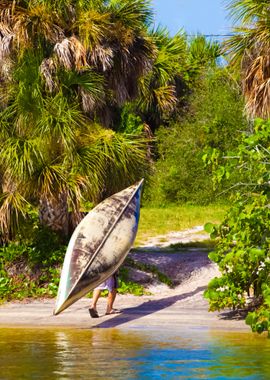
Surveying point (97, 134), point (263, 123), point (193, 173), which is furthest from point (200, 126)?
point (263, 123)

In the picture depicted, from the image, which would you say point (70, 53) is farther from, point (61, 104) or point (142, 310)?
point (142, 310)

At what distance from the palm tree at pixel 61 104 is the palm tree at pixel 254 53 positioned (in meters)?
2.07

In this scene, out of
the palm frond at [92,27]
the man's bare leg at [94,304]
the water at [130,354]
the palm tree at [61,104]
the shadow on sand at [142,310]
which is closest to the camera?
the water at [130,354]

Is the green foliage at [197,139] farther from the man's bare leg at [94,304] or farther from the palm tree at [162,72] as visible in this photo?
the man's bare leg at [94,304]

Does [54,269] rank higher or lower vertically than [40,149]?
lower

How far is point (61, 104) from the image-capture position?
19.8 m

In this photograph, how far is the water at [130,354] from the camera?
12.3 m

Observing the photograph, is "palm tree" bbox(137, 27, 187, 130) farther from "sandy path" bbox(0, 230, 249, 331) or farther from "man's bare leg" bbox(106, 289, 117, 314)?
"man's bare leg" bbox(106, 289, 117, 314)

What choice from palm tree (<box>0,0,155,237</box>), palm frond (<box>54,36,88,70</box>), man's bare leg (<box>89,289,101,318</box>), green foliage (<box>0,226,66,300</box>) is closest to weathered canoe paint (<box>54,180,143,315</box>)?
man's bare leg (<box>89,289,101,318</box>)


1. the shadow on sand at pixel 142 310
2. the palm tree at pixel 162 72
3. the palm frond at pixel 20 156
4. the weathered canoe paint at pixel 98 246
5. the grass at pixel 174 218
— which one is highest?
the palm tree at pixel 162 72

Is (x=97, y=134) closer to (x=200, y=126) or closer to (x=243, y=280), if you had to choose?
(x=243, y=280)

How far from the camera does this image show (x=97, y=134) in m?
20.0

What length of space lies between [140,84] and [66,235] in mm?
3537

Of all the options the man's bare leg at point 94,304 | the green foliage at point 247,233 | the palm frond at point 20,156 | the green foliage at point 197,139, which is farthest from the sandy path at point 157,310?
the green foliage at point 197,139
